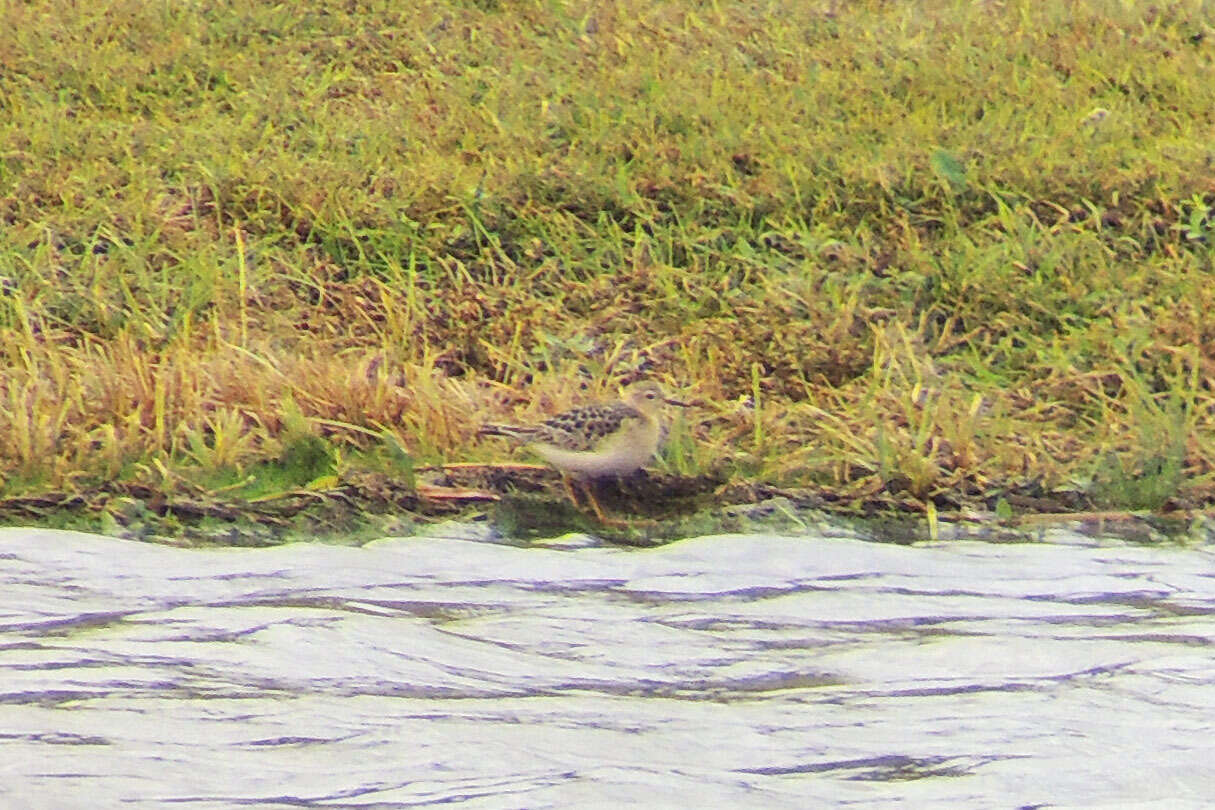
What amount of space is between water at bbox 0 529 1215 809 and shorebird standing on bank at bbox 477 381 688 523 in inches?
15.3

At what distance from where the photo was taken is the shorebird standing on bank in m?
4.65

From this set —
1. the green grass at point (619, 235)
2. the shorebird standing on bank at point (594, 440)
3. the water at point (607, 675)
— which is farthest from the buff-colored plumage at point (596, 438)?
Result: the water at point (607, 675)

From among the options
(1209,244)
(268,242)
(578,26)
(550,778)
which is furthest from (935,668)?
(578,26)

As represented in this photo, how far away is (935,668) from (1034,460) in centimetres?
154

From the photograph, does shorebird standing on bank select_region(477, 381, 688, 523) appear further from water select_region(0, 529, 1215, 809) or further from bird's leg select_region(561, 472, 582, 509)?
water select_region(0, 529, 1215, 809)

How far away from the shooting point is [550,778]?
2943 mm

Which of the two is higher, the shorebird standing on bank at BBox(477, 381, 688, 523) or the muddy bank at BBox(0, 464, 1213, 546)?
the shorebird standing on bank at BBox(477, 381, 688, 523)

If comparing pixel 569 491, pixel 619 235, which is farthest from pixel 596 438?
pixel 619 235

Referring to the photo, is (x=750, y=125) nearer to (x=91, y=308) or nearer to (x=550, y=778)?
(x=91, y=308)

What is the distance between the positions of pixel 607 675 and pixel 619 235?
3638 millimetres

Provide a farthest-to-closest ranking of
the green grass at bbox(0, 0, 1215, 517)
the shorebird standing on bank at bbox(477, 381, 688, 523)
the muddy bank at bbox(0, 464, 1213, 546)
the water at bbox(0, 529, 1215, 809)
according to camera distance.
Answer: the green grass at bbox(0, 0, 1215, 517), the shorebird standing on bank at bbox(477, 381, 688, 523), the muddy bank at bbox(0, 464, 1213, 546), the water at bbox(0, 529, 1215, 809)

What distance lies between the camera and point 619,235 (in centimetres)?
687

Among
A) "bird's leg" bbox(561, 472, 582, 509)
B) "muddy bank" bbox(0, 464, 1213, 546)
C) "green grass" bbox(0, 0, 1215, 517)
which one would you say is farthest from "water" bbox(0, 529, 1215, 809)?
"green grass" bbox(0, 0, 1215, 517)

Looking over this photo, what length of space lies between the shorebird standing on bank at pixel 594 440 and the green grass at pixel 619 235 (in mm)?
175
